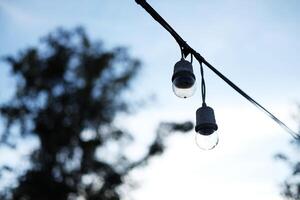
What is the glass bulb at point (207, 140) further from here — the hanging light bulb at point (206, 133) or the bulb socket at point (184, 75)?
the bulb socket at point (184, 75)

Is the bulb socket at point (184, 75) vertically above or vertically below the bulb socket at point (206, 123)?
above

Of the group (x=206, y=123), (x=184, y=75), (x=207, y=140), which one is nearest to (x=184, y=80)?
(x=184, y=75)

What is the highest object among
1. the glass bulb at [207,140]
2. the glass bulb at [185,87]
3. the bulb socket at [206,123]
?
the glass bulb at [185,87]

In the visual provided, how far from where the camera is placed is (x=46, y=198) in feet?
44.7

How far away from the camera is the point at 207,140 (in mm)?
2982

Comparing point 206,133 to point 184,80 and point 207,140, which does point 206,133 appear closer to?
point 207,140

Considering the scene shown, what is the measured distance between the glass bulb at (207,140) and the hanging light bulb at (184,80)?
350 mm

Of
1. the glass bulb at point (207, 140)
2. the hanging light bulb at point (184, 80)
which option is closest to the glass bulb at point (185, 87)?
the hanging light bulb at point (184, 80)

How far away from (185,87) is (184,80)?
2.3 inches

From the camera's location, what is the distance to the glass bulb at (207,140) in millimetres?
2982

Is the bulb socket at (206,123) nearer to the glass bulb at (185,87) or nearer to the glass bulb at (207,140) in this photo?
the glass bulb at (207,140)

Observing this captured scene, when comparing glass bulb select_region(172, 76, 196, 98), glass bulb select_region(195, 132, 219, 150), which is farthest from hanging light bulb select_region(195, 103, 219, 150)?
glass bulb select_region(172, 76, 196, 98)

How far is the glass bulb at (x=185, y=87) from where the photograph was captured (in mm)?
2969

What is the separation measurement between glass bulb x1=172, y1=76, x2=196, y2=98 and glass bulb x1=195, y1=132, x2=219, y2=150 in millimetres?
342
